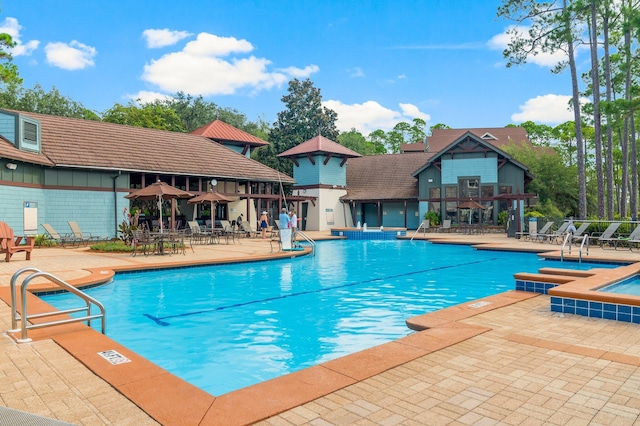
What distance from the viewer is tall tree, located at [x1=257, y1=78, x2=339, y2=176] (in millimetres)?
40594

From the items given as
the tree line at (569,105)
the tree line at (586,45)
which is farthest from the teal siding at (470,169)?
the tree line at (586,45)

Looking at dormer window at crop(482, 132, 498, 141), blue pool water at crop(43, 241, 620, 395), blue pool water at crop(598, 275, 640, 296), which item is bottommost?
blue pool water at crop(43, 241, 620, 395)

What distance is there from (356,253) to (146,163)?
10495mm

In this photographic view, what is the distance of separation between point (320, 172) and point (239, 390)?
94.4 feet

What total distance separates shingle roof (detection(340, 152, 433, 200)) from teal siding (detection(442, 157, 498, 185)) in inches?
107

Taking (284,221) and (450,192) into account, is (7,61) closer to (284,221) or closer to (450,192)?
(284,221)

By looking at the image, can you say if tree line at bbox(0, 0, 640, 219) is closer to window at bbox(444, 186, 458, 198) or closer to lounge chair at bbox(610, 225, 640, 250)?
lounge chair at bbox(610, 225, 640, 250)

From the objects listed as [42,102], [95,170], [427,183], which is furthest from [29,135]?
[42,102]

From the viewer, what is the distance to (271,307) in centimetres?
767

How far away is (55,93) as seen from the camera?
4053 centimetres

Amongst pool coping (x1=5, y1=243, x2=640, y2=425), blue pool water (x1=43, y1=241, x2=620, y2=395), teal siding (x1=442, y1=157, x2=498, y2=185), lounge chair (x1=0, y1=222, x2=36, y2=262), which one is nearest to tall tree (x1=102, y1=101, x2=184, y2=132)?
teal siding (x1=442, y1=157, x2=498, y2=185)

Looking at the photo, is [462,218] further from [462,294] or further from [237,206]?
[462,294]

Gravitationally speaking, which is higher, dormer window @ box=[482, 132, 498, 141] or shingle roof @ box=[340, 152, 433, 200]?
dormer window @ box=[482, 132, 498, 141]

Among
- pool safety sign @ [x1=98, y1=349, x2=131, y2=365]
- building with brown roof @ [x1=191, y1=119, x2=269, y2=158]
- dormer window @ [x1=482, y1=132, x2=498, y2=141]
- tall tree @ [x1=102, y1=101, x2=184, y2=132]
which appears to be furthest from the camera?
dormer window @ [x1=482, y1=132, x2=498, y2=141]
